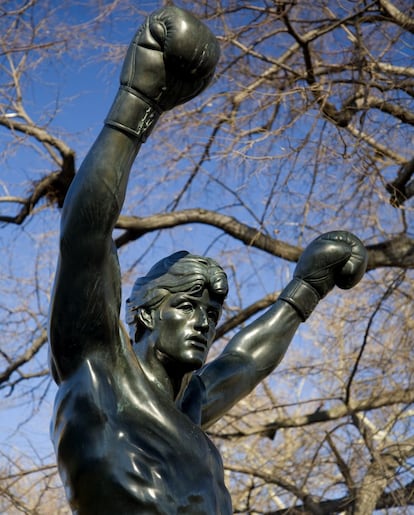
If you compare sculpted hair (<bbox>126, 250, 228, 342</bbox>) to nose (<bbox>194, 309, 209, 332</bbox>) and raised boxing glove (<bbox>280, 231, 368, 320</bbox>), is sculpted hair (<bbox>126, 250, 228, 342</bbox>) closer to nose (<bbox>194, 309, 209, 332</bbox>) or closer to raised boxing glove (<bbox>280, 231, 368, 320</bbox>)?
nose (<bbox>194, 309, 209, 332</bbox>)

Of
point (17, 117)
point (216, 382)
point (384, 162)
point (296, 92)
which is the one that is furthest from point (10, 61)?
point (216, 382)

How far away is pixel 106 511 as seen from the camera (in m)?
2.33

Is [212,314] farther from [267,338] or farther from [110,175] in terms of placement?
[110,175]

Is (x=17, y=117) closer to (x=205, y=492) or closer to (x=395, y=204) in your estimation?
(x=395, y=204)

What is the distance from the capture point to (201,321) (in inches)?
103

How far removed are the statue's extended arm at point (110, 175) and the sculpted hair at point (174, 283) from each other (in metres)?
0.26

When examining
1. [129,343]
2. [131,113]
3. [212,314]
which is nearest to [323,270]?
[212,314]

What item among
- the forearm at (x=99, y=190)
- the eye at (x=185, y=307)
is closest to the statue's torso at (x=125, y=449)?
the eye at (x=185, y=307)

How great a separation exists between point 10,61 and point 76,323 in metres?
5.44

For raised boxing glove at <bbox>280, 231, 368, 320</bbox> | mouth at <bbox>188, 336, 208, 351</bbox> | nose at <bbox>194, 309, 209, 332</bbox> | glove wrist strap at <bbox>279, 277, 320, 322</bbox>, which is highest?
raised boxing glove at <bbox>280, 231, 368, 320</bbox>

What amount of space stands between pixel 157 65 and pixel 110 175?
303 mm

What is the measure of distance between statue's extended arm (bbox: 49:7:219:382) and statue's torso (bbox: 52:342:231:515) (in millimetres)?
91

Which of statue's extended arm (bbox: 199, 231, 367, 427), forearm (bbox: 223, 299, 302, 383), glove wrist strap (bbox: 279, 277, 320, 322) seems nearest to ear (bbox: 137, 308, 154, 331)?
statue's extended arm (bbox: 199, 231, 367, 427)

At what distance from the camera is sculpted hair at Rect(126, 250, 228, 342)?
2658mm
